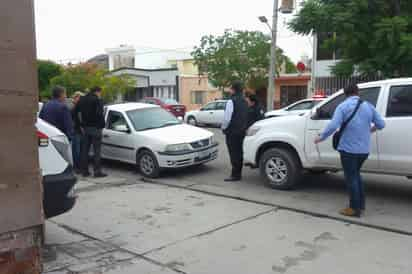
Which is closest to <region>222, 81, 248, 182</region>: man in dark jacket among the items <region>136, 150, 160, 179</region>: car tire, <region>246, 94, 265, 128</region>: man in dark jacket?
<region>246, 94, 265, 128</region>: man in dark jacket

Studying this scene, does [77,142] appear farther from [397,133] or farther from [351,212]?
[397,133]

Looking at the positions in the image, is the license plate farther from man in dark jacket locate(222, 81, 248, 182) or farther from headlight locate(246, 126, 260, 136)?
headlight locate(246, 126, 260, 136)

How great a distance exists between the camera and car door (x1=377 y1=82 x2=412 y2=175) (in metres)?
5.69

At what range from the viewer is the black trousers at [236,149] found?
783cm

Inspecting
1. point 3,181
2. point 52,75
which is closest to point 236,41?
point 52,75

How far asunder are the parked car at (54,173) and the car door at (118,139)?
4.03 m

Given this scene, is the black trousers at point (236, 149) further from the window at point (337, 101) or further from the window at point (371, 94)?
the window at point (371, 94)

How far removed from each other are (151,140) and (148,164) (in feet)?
1.67

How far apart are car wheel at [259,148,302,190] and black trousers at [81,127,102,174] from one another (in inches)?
131

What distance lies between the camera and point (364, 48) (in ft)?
51.7

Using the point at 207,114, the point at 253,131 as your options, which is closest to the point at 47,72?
the point at 207,114

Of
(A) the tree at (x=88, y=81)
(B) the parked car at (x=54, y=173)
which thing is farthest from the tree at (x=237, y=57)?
(B) the parked car at (x=54, y=173)

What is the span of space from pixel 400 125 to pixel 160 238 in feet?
11.6

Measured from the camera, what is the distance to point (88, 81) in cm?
2755
